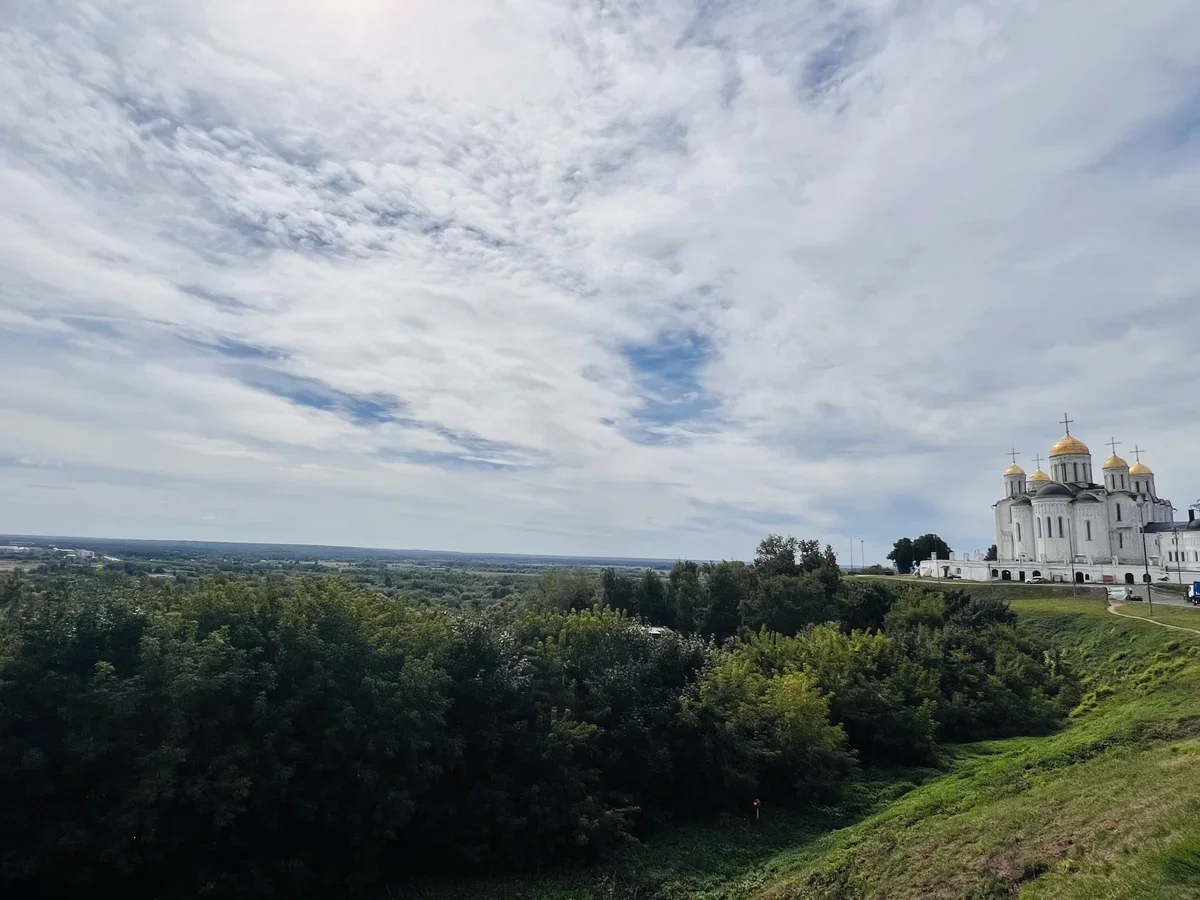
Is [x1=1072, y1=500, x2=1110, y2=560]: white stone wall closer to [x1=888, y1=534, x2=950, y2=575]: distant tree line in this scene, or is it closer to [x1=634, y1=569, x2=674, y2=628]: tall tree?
[x1=888, y1=534, x2=950, y2=575]: distant tree line

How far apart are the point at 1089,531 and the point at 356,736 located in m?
70.6

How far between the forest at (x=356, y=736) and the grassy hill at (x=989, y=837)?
54.8 inches

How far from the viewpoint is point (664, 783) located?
22.3 metres

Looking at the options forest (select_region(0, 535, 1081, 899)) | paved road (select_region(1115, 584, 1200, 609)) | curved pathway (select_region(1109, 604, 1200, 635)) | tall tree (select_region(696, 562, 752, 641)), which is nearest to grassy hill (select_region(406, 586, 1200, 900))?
forest (select_region(0, 535, 1081, 899))

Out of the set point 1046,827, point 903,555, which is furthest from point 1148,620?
point 903,555

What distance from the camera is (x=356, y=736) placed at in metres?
16.5

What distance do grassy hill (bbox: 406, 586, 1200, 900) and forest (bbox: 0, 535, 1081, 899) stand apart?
1.39 metres

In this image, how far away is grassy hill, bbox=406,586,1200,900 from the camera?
11.9 meters

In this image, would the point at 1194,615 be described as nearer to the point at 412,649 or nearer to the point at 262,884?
the point at 412,649

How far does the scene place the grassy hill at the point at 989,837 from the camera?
11.9 m

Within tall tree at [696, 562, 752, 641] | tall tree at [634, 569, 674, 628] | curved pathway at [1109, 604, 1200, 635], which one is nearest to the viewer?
curved pathway at [1109, 604, 1200, 635]

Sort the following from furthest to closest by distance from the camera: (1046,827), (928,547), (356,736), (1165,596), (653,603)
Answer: (928,547) < (653,603) < (1165,596) < (356,736) < (1046,827)

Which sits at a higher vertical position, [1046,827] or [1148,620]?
[1148,620]

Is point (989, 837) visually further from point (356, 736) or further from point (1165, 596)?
point (1165, 596)
